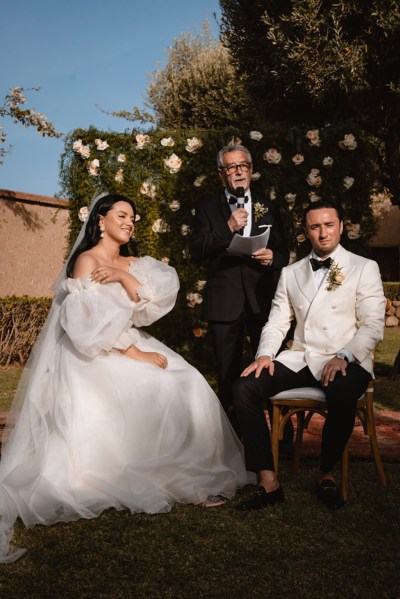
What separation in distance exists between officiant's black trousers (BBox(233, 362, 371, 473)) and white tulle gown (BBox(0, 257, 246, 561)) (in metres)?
0.26

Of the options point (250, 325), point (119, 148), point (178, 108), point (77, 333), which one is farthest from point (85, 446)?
point (178, 108)

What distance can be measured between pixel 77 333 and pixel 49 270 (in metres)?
8.56

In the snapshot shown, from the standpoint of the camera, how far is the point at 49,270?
1184 centimetres

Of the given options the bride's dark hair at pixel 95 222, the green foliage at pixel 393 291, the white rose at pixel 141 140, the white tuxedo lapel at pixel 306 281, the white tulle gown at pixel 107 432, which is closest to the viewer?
the white tulle gown at pixel 107 432

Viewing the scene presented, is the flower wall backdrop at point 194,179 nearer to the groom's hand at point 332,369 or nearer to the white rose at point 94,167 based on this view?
the white rose at point 94,167

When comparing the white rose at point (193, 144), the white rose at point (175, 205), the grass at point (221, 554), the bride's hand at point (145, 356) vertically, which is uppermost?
the white rose at point (193, 144)

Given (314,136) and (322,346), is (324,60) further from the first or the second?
(322,346)

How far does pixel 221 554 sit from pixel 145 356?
1374 mm

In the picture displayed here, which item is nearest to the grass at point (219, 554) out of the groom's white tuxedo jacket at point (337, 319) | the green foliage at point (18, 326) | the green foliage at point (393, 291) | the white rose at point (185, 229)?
the groom's white tuxedo jacket at point (337, 319)

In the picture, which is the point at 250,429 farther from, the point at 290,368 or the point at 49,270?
the point at 49,270

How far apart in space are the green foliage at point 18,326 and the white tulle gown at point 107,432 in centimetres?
569

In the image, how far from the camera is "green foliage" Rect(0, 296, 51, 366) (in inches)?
361

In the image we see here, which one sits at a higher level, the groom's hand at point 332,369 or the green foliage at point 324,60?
the green foliage at point 324,60

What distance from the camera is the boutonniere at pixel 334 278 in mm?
3779
